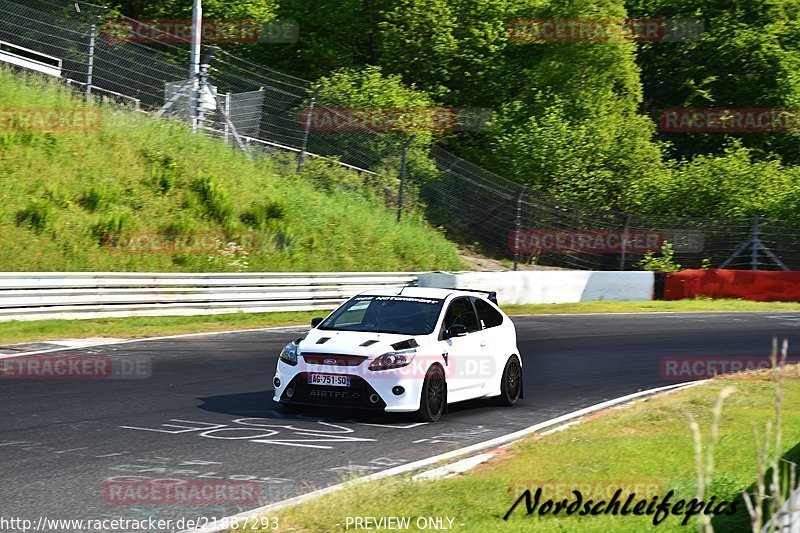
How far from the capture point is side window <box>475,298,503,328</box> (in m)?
12.3

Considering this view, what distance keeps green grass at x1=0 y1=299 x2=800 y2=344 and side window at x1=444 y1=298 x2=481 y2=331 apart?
7.76 meters

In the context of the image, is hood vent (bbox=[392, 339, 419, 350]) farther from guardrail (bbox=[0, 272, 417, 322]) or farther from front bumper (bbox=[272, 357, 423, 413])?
guardrail (bbox=[0, 272, 417, 322])

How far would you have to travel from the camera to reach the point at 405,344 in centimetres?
Answer: 1068

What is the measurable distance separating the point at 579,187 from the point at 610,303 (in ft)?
31.3

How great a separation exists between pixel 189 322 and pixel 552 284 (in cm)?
1163

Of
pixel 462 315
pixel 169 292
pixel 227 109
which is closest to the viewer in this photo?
pixel 462 315

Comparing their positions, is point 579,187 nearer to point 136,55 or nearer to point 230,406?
point 136,55

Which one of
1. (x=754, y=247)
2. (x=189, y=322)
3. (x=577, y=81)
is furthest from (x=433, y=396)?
(x=577, y=81)

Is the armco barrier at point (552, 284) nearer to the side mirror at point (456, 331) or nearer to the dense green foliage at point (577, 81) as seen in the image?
the dense green foliage at point (577, 81)

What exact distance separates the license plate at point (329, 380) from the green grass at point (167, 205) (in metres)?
11.9

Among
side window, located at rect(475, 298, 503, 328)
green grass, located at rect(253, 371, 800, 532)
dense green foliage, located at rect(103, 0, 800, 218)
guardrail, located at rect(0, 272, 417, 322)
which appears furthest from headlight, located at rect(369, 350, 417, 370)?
dense green foliage, located at rect(103, 0, 800, 218)

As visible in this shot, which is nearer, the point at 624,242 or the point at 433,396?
the point at 433,396

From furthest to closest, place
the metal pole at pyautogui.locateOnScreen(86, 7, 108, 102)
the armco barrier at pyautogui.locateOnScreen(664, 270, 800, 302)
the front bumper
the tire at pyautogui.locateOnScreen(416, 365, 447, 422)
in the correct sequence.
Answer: the armco barrier at pyautogui.locateOnScreen(664, 270, 800, 302) < the metal pole at pyautogui.locateOnScreen(86, 7, 108, 102) < the tire at pyautogui.locateOnScreen(416, 365, 447, 422) < the front bumper

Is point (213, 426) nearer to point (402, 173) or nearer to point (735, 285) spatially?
point (402, 173)
